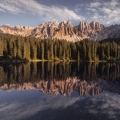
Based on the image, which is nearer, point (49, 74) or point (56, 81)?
point (56, 81)

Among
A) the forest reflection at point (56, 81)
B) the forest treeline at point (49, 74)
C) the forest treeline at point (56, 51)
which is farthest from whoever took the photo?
the forest treeline at point (56, 51)

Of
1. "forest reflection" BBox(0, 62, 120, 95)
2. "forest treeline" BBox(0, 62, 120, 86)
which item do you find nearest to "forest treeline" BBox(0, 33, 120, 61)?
"forest treeline" BBox(0, 62, 120, 86)

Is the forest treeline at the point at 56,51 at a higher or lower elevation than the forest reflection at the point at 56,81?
higher

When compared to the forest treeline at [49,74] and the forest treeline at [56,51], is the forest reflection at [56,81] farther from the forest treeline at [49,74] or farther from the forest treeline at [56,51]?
the forest treeline at [56,51]

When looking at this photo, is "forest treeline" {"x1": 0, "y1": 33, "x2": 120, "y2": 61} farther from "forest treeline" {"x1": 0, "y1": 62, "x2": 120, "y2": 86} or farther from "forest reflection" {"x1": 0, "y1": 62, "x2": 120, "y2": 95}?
"forest reflection" {"x1": 0, "y1": 62, "x2": 120, "y2": 95}

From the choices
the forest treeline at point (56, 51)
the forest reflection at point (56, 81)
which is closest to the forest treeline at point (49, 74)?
the forest reflection at point (56, 81)

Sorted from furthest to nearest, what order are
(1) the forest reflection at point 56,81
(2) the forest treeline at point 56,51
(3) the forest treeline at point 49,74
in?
1. (2) the forest treeline at point 56,51
2. (3) the forest treeline at point 49,74
3. (1) the forest reflection at point 56,81

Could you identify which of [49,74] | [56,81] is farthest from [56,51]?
[56,81]

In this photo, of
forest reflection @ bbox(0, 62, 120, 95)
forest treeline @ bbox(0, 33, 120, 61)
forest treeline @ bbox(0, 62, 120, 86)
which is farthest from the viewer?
forest treeline @ bbox(0, 33, 120, 61)

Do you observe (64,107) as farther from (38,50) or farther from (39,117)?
(38,50)

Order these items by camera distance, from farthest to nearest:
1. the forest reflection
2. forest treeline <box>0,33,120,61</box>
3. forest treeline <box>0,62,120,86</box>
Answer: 1. forest treeline <box>0,33,120,61</box>
2. forest treeline <box>0,62,120,86</box>
3. the forest reflection

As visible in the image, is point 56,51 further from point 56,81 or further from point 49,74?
point 56,81

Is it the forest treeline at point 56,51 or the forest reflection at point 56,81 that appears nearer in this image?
the forest reflection at point 56,81

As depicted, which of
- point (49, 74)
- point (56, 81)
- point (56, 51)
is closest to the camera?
point (56, 81)
